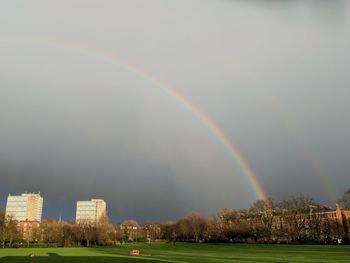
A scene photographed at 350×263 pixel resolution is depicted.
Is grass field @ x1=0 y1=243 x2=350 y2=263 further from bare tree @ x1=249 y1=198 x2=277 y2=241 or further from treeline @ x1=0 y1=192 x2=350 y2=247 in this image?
bare tree @ x1=249 y1=198 x2=277 y2=241

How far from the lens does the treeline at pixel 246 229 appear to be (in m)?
121

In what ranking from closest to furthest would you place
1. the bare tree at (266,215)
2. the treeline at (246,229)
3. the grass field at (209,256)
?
the grass field at (209,256), the treeline at (246,229), the bare tree at (266,215)

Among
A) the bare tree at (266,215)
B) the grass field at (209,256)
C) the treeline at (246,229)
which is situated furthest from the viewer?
the bare tree at (266,215)

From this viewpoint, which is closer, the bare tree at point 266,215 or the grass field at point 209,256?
the grass field at point 209,256

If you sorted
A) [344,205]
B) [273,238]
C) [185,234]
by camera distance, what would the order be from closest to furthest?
[344,205], [273,238], [185,234]

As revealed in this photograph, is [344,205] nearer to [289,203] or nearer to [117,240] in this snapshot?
[289,203]

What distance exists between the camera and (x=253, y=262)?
3938 centimetres

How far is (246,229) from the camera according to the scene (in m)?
133

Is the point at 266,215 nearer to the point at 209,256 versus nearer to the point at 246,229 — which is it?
the point at 246,229

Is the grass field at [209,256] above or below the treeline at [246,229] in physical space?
below

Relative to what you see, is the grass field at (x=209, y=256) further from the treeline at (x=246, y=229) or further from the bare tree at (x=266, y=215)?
the bare tree at (x=266, y=215)

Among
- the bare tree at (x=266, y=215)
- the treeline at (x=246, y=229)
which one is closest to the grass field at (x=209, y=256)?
the treeline at (x=246, y=229)

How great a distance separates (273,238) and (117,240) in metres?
82.2

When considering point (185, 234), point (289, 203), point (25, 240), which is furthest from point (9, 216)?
point (289, 203)
